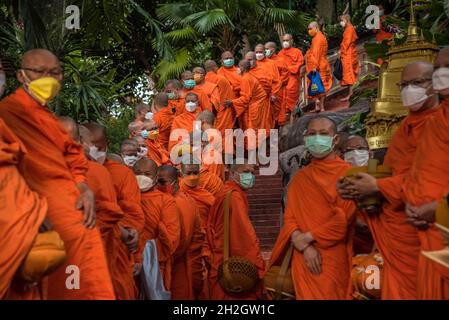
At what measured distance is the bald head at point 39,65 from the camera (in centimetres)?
822

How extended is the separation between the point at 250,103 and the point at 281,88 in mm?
1702

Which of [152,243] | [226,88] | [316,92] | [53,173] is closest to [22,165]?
[53,173]

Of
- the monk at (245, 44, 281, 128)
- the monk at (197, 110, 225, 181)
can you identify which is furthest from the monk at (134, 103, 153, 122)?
the monk at (245, 44, 281, 128)

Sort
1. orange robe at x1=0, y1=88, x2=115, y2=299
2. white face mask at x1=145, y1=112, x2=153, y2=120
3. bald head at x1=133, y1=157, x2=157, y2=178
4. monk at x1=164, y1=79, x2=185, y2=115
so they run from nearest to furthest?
orange robe at x1=0, y1=88, x2=115, y2=299 → bald head at x1=133, y1=157, x2=157, y2=178 → white face mask at x1=145, y1=112, x2=153, y2=120 → monk at x1=164, y1=79, x2=185, y2=115

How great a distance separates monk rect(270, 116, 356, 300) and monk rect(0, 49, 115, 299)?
200cm

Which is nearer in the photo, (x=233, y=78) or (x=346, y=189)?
(x=346, y=189)

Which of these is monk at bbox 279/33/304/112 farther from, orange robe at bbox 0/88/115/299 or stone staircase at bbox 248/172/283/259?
orange robe at bbox 0/88/115/299

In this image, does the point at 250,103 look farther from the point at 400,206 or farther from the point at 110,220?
the point at 400,206

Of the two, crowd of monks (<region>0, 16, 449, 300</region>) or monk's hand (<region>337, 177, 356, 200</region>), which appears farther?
monk's hand (<region>337, 177, 356, 200</region>)

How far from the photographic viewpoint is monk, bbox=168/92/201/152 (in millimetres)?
19172

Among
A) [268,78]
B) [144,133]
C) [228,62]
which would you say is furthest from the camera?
[268,78]

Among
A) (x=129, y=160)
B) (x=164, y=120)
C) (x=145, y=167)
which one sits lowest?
(x=145, y=167)

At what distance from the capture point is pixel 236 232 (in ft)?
38.8

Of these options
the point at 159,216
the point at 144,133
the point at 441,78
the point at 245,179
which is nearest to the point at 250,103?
the point at 144,133
